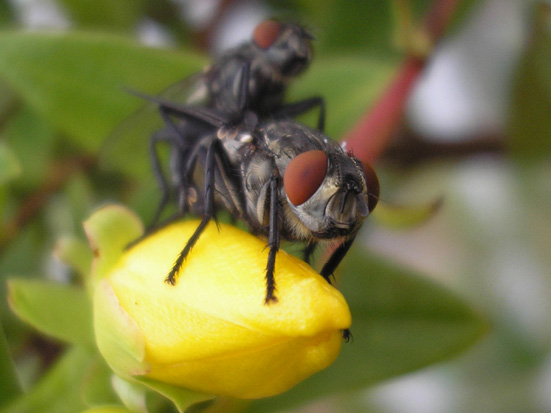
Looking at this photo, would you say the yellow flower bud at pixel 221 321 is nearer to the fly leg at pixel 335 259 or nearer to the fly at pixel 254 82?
the fly leg at pixel 335 259

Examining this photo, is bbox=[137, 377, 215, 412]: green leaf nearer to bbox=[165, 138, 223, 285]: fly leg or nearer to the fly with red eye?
bbox=[165, 138, 223, 285]: fly leg

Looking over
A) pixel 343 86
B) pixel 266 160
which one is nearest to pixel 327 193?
pixel 266 160

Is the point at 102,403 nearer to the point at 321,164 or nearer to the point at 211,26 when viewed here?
the point at 321,164

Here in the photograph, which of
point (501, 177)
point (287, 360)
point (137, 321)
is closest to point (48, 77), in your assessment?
point (137, 321)

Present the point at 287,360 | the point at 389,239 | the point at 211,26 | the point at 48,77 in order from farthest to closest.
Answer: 1. the point at 389,239
2. the point at 211,26
3. the point at 48,77
4. the point at 287,360

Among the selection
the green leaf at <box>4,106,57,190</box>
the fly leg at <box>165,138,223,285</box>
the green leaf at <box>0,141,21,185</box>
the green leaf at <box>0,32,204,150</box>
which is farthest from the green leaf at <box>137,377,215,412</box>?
the green leaf at <box>4,106,57,190</box>
